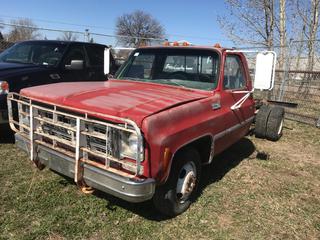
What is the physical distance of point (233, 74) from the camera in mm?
5133

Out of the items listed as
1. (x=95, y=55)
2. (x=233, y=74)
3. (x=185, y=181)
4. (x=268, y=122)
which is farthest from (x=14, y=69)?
(x=268, y=122)

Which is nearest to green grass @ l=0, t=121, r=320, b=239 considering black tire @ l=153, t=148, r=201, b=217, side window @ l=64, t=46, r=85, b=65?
black tire @ l=153, t=148, r=201, b=217

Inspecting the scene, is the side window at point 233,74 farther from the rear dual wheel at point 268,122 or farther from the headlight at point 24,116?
the headlight at point 24,116

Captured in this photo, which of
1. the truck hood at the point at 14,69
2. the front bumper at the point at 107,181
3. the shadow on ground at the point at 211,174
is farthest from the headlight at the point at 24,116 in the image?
the truck hood at the point at 14,69

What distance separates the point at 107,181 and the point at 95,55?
535cm

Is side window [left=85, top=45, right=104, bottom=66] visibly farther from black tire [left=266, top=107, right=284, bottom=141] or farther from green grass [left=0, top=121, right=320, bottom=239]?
black tire [left=266, top=107, right=284, bottom=141]

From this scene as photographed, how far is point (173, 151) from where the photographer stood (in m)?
3.41

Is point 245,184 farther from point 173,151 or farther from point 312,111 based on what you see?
point 312,111

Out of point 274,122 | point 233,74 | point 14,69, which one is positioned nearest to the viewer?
point 233,74

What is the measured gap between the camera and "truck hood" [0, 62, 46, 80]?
596 centimetres

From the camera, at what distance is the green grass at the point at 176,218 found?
3609 millimetres

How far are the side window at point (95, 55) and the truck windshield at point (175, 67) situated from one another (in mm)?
2736

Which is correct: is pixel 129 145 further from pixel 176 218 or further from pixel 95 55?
pixel 95 55

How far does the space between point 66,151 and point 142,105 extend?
3.37ft
